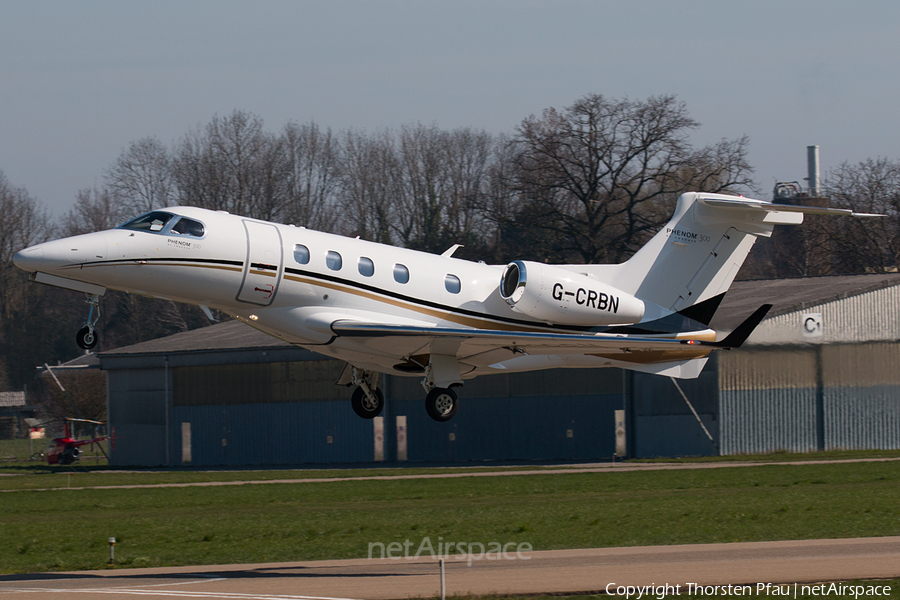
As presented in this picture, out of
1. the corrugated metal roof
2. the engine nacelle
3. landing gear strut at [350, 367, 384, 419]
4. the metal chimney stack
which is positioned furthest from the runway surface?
the metal chimney stack

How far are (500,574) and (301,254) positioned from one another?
6.44 metres

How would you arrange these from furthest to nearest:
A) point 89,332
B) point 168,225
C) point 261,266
A: 1. point 261,266
2. point 168,225
3. point 89,332

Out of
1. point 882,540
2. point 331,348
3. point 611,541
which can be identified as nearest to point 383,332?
point 331,348

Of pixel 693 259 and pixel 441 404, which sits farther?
pixel 693 259

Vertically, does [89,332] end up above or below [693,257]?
below

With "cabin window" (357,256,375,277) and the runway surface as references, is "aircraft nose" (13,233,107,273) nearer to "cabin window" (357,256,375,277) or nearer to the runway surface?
"cabin window" (357,256,375,277)

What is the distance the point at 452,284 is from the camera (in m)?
20.0

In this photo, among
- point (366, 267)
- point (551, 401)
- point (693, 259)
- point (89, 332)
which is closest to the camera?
point (89, 332)

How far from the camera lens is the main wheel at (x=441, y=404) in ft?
62.4

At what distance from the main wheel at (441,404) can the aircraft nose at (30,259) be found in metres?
6.87

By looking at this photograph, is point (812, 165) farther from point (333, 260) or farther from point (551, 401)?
point (333, 260)

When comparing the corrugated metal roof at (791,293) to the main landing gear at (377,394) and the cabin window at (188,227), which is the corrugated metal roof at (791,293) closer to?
the main landing gear at (377,394)

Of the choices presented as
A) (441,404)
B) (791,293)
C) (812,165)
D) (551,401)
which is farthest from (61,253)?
(812,165)

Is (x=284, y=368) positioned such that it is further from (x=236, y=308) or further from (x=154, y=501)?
(x=236, y=308)
